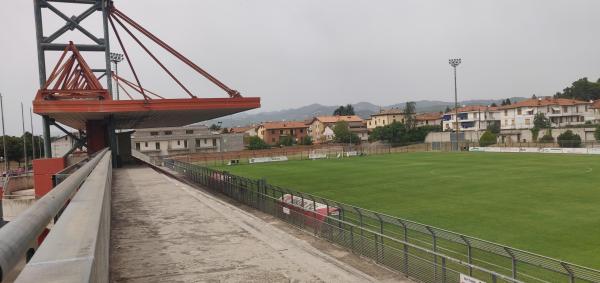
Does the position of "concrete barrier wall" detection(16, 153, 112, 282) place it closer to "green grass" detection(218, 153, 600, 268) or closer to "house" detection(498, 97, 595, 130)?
"green grass" detection(218, 153, 600, 268)

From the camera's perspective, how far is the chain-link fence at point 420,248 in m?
9.74

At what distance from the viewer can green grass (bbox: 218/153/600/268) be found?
1742 cm

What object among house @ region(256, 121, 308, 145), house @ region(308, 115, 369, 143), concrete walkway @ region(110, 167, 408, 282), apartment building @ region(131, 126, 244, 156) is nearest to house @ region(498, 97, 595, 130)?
house @ region(308, 115, 369, 143)

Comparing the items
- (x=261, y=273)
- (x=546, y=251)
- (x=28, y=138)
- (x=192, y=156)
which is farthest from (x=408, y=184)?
(x=28, y=138)

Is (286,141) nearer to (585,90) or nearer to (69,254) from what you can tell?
(585,90)

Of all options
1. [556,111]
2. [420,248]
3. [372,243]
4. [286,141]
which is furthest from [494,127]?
[420,248]

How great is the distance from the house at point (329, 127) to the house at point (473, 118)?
919 inches

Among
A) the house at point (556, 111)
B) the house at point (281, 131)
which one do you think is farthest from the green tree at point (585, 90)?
the house at point (281, 131)

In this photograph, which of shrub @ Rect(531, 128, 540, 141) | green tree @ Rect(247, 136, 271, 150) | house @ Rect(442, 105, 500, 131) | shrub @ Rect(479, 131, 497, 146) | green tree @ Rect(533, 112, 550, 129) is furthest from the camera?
house @ Rect(442, 105, 500, 131)

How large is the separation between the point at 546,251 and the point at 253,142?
94368 mm

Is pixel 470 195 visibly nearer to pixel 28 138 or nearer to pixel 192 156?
pixel 192 156

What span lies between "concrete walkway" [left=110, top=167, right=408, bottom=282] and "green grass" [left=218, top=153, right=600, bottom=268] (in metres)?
9.66

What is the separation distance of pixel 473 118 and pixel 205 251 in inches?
4765

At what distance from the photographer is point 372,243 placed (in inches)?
481
